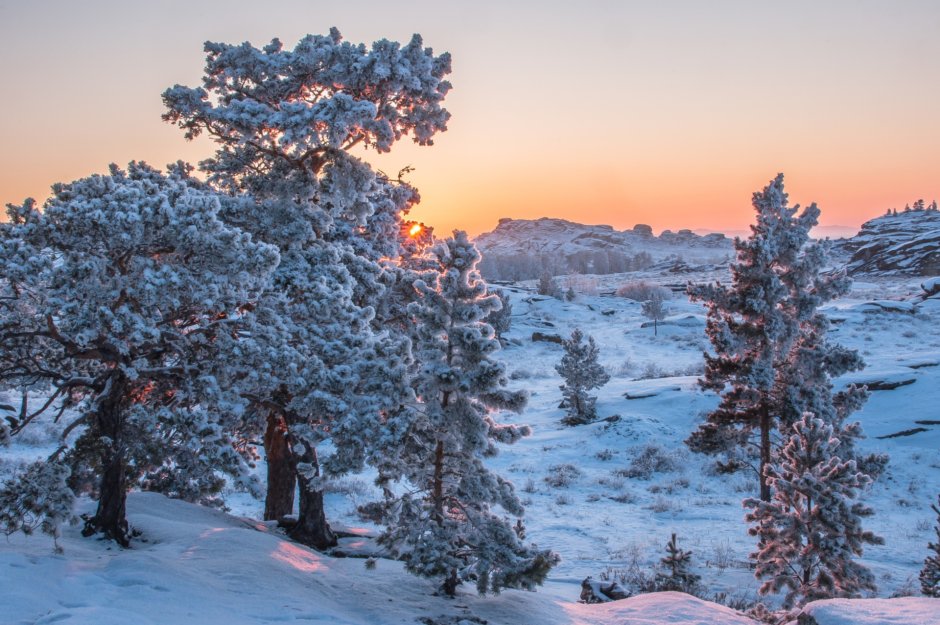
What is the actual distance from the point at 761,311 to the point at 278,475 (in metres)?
13.2

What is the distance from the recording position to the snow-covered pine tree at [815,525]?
1114cm

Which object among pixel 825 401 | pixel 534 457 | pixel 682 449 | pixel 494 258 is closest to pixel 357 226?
pixel 825 401

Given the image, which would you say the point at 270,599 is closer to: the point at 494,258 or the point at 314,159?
the point at 314,159

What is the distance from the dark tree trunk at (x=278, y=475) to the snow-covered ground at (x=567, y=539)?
865 mm

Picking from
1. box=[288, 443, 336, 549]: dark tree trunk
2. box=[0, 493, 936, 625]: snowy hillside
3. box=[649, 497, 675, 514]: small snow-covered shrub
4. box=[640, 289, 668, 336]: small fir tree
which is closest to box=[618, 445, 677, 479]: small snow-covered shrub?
box=[649, 497, 675, 514]: small snow-covered shrub

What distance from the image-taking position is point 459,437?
9.32 metres

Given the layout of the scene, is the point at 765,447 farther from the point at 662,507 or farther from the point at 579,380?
the point at 579,380

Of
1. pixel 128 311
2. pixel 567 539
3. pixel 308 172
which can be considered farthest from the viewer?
pixel 567 539

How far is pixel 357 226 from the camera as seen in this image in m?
15.1

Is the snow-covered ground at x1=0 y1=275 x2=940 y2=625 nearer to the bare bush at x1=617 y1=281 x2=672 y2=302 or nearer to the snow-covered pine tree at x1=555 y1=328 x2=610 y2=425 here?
the snow-covered pine tree at x1=555 y1=328 x2=610 y2=425

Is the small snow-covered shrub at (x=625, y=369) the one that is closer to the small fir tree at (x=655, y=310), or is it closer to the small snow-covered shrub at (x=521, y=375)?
the small snow-covered shrub at (x=521, y=375)

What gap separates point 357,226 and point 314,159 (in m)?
2.71

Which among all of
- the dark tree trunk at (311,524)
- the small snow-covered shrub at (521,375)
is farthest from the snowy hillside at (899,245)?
the dark tree trunk at (311,524)

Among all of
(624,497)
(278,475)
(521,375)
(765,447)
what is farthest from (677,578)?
(521,375)
